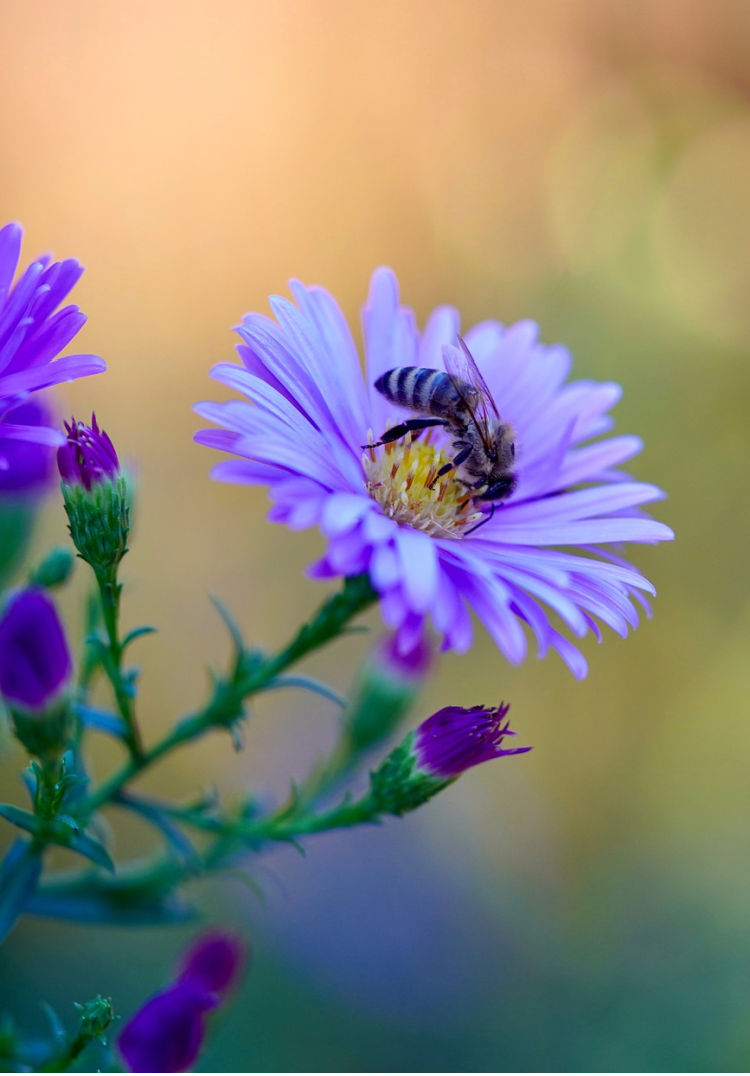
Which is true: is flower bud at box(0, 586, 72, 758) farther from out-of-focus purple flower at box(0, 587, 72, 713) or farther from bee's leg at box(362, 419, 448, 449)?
bee's leg at box(362, 419, 448, 449)

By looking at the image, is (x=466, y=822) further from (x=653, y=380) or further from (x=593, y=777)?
(x=653, y=380)

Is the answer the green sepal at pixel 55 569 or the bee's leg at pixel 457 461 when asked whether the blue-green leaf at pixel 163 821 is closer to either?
the green sepal at pixel 55 569

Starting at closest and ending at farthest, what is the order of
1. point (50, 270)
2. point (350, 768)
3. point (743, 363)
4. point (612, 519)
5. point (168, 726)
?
point (50, 270)
point (612, 519)
point (350, 768)
point (168, 726)
point (743, 363)

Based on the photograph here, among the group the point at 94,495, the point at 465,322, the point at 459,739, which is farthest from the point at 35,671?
the point at 465,322

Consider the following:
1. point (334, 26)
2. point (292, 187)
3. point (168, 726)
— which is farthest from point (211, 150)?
point (168, 726)

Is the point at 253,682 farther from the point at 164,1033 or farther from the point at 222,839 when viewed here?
the point at 164,1033

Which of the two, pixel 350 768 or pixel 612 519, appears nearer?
pixel 612 519

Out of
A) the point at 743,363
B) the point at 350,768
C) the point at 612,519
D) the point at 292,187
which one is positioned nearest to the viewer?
the point at 612,519

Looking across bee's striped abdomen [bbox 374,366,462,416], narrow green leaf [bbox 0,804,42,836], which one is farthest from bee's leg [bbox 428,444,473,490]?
narrow green leaf [bbox 0,804,42,836]
